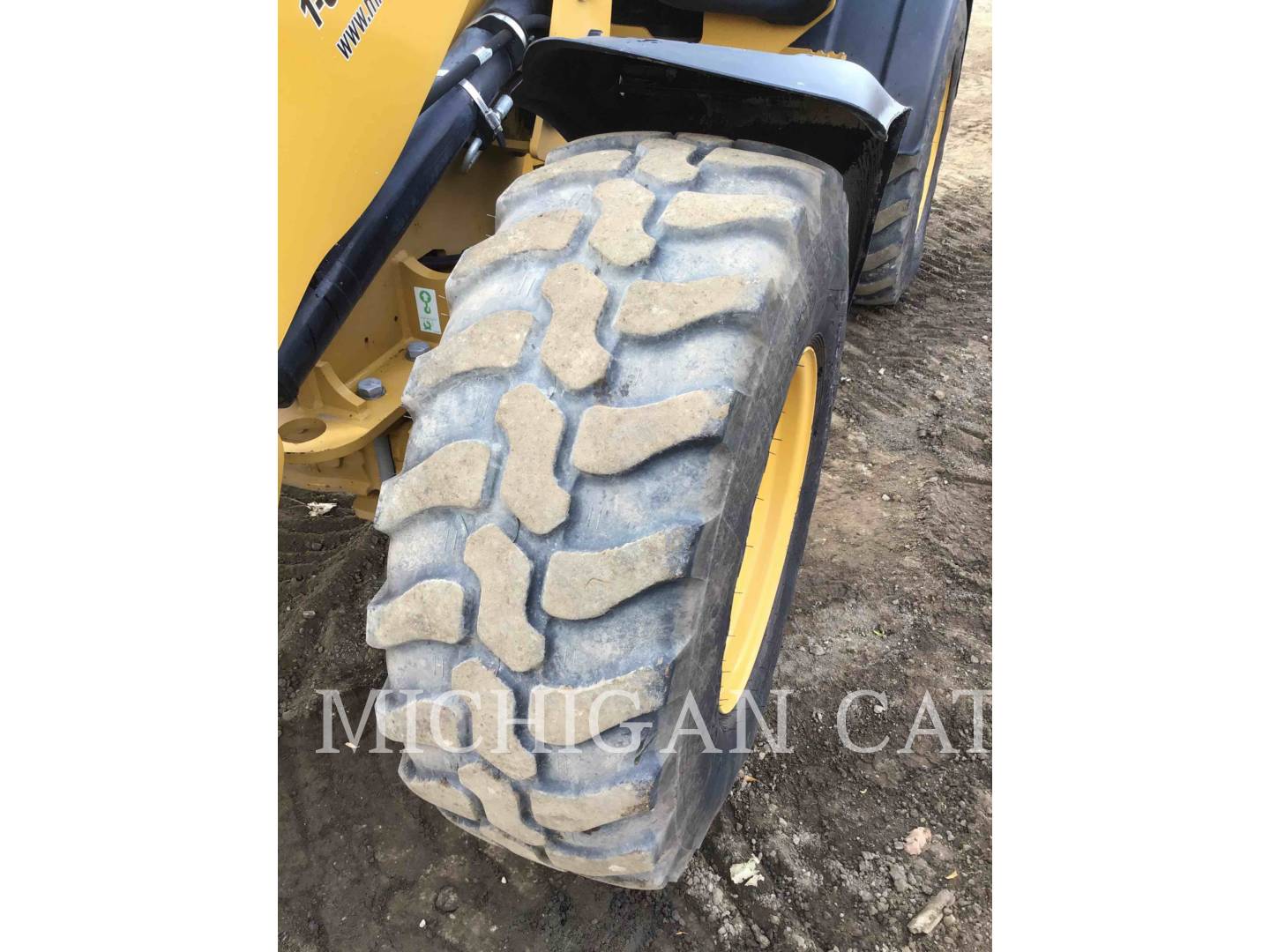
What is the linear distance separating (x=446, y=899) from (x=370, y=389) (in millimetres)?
1164

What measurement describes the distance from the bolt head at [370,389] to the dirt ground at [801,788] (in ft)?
2.78

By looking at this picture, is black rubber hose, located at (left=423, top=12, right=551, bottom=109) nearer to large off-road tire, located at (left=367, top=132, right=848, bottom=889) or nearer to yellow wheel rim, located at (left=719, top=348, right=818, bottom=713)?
large off-road tire, located at (left=367, top=132, right=848, bottom=889)

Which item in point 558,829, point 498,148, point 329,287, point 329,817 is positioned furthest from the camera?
point 498,148

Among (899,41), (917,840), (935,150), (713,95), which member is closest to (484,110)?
(713,95)

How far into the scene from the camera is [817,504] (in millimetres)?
3152

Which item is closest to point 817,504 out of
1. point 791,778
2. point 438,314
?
point 791,778

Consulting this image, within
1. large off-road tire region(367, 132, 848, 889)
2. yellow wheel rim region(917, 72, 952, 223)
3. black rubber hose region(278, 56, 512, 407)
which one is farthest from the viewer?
yellow wheel rim region(917, 72, 952, 223)

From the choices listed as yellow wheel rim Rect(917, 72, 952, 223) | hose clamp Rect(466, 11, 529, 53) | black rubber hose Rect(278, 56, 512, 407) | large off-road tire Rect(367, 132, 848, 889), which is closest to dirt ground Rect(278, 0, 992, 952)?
large off-road tire Rect(367, 132, 848, 889)

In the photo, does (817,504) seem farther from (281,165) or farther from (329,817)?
(281,165)

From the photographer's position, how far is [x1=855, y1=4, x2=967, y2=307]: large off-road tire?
3.33 metres

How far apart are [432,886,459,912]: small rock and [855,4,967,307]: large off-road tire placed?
244cm

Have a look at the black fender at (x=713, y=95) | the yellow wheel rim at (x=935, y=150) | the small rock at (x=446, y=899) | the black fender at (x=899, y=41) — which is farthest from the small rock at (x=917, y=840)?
the yellow wheel rim at (x=935, y=150)

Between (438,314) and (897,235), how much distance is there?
A: 2.24m

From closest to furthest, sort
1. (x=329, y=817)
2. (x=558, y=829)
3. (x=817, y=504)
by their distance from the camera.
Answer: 1. (x=558, y=829)
2. (x=329, y=817)
3. (x=817, y=504)
